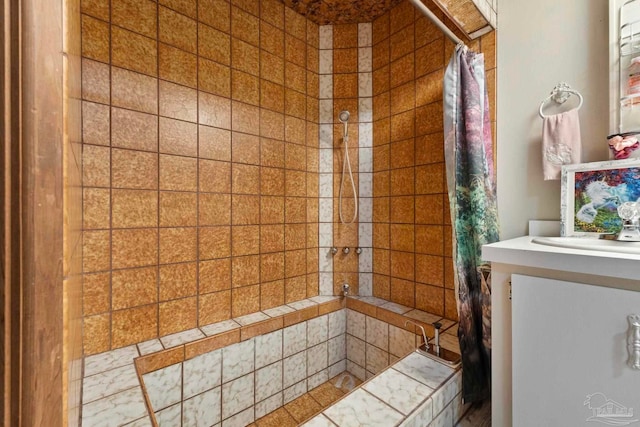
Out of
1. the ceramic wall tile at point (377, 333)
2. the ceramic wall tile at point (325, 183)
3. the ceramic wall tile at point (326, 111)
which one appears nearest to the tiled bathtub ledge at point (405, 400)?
the ceramic wall tile at point (377, 333)

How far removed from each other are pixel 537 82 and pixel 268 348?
194 cm

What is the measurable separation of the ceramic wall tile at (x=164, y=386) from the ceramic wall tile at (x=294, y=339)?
1.90 ft

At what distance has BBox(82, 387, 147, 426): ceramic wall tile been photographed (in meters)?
0.89

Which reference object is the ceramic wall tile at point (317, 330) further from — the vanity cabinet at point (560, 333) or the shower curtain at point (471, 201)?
the vanity cabinet at point (560, 333)

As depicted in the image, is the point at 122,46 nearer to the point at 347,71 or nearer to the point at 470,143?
the point at 347,71

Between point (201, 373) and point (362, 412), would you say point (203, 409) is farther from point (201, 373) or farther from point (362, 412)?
point (362, 412)

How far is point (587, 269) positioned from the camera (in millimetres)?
702

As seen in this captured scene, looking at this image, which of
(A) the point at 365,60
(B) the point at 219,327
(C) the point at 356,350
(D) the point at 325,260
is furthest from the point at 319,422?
(A) the point at 365,60

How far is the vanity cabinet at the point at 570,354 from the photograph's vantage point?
0.66 metres

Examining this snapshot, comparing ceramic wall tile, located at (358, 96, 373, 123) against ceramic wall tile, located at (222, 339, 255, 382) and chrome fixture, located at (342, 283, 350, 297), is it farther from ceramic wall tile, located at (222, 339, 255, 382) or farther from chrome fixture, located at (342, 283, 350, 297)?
ceramic wall tile, located at (222, 339, 255, 382)

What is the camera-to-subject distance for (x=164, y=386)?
47.9 inches

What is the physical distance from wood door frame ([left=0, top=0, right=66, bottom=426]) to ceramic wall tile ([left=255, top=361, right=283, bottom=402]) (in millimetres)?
1384

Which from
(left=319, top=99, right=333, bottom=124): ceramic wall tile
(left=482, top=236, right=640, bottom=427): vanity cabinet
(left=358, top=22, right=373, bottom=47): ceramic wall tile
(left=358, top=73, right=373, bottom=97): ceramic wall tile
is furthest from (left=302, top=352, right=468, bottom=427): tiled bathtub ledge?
(left=358, top=22, right=373, bottom=47): ceramic wall tile

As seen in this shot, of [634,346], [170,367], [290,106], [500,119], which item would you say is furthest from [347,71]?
[170,367]
